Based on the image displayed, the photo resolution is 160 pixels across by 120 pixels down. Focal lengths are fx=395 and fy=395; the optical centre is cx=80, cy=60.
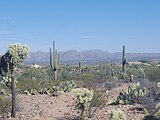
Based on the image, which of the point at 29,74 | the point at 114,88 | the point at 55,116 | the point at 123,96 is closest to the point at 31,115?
the point at 55,116

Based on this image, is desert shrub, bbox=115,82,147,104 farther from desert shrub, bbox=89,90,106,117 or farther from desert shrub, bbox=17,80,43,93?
desert shrub, bbox=17,80,43,93

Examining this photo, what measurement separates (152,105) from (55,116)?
4.58m

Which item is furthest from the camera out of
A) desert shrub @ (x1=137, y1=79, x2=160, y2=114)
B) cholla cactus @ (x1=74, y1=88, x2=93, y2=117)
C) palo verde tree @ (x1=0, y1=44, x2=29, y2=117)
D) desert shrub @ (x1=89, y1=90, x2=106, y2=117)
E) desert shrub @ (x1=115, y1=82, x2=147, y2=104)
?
desert shrub @ (x1=115, y1=82, x2=147, y2=104)

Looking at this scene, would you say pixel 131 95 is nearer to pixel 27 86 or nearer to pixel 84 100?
pixel 84 100

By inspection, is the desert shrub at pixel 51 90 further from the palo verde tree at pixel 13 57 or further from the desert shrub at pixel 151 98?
the desert shrub at pixel 151 98

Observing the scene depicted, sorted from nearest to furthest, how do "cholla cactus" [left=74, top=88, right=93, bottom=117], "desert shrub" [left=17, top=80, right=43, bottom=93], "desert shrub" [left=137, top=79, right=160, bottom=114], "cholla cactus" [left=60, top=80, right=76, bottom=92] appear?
"cholla cactus" [left=74, top=88, right=93, bottom=117]
"desert shrub" [left=137, top=79, right=160, bottom=114]
"cholla cactus" [left=60, top=80, right=76, bottom=92]
"desert shrub" [left=17, top=80, right=43, bottom=93]

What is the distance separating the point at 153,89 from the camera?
71.9ft

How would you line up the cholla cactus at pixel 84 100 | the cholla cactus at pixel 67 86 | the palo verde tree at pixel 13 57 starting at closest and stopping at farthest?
the cholla cactus at pixel 84 100, the palo verde tree at pixel 13 57, the cholla cactus at pixel 67 86

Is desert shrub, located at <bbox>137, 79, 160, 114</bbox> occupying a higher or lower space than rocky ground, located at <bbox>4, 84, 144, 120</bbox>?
higher

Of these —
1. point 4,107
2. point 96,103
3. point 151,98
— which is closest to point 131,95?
point 151,98

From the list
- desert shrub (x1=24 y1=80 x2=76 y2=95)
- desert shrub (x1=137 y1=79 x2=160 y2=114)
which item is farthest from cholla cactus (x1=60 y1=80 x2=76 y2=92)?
desert shrub (x1=137 y1=79 x2=160 y2=114)

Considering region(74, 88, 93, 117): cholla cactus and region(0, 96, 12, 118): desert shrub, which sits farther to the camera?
region(74, 88, 93, 117): cholla cactus

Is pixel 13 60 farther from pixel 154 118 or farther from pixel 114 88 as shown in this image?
pixel 114 88

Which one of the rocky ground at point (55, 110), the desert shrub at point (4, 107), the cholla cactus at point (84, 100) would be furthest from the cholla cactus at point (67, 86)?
the cholla cactus at point (84, 100)
